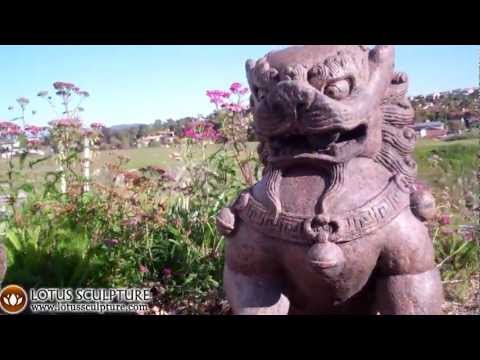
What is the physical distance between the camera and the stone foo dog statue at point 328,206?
72.1 inches

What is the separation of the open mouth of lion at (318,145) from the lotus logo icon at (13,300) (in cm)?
170

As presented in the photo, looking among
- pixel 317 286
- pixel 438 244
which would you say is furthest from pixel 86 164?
pixel 438 244

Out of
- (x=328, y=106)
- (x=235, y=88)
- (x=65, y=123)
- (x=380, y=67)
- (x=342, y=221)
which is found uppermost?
(x=235, y=88)

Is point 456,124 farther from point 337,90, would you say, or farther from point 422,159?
point 337,90

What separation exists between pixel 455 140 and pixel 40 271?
3.18 metres

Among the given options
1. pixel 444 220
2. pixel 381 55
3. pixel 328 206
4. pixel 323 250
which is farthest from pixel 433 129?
pixel 323 250

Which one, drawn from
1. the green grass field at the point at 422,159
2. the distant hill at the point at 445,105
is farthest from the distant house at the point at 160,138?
the distant hill at the point at 445,105

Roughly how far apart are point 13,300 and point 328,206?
190cm

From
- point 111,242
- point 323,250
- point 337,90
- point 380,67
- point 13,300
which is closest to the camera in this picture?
point 323,250

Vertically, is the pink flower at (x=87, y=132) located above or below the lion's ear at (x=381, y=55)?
above

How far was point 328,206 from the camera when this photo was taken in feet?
6.04

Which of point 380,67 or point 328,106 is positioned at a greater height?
point 380,67

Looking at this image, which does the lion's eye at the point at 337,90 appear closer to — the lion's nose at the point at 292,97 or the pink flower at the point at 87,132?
the lion's nose at the point at 292,97

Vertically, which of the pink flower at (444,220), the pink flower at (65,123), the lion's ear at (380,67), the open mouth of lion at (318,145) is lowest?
the pink flower at (444,220)
